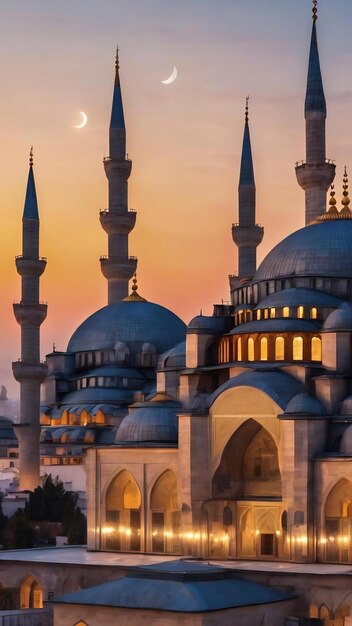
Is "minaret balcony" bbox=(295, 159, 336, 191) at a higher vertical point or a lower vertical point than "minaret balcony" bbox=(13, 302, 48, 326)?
higher

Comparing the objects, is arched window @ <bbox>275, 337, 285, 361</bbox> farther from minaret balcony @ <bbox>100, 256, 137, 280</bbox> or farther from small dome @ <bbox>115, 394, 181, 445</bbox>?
minaret balcony @ <bbox>100, 256, 137, 280</bbox>

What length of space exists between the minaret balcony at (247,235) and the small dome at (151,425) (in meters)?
17.7

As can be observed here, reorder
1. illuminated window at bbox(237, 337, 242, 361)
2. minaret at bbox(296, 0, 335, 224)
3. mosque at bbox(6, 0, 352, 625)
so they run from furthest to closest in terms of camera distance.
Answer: minaret at bbox(296, 0, 335, 224) < illuminated window at bbox(237, 337, 242, 361) < mosque at bbox(6, 0, 352, 625)

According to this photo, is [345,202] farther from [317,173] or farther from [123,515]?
[123,515]

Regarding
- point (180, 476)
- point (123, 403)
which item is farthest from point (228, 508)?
point (123, 403)

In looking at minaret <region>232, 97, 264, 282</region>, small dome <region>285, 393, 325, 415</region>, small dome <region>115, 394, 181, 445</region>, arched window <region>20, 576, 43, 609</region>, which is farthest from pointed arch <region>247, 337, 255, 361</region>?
minaret <region>232, 97, 264, 282</region>

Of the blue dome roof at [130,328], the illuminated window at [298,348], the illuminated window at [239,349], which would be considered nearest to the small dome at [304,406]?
the illuminated window at [298,348]

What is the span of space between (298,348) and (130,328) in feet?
72.2

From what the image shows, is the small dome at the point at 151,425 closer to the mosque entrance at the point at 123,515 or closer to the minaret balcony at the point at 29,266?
the mosque entrance at the point at 123,515

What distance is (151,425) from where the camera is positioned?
4894 centimetres

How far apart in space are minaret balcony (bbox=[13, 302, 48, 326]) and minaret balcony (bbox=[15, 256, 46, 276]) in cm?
151

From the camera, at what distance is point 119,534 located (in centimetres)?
4834

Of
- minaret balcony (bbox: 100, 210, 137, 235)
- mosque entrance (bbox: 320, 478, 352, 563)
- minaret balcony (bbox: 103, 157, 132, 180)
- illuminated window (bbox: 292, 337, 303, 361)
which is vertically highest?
minaret balcony (bbox: 103, 157, 132, 180)

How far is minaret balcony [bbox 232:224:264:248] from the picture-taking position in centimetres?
6650
